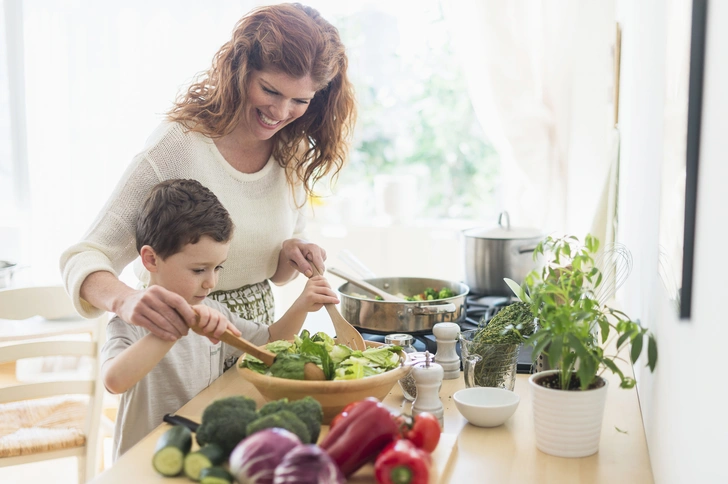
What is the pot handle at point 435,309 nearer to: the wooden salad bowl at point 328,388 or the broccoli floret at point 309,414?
the wooden salad bowl at point 328,388

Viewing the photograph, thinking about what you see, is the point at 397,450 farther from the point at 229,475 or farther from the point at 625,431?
the point at 625,431

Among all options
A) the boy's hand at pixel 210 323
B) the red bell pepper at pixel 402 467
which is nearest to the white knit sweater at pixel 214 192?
the boy's hand at pixel 210 323

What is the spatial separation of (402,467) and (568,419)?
0.34 metres

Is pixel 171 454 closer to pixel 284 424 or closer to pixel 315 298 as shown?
pixel 284 424

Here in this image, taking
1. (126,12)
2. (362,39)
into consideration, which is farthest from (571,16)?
(126,12)

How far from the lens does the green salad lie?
123 cm

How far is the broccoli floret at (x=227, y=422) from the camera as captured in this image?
0.95m

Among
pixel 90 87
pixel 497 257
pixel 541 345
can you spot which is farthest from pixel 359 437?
pixel 90 87

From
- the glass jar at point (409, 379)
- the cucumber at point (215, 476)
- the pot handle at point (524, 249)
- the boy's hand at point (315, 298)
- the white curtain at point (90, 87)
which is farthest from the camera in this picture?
the white curtain at point (90, 87)

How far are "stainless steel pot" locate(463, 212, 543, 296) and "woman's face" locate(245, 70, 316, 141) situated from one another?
871 millimetres

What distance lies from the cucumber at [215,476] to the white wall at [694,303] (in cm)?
53

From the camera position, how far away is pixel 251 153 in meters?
1.75

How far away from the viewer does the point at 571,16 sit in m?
3.15

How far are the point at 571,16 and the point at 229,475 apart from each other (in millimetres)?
2806
